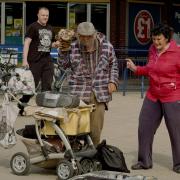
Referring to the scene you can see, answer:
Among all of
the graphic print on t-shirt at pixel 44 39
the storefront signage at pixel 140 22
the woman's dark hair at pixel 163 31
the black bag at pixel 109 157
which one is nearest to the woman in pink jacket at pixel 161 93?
the woman's dark hair at pixel 163 31

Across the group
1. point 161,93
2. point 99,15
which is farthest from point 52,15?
point 161,93

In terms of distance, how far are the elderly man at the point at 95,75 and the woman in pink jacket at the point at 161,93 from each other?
0.98 ft

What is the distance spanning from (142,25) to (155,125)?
45.6 feet

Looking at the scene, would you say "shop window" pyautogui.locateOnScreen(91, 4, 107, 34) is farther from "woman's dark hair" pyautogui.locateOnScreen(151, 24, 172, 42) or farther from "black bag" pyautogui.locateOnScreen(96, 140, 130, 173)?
"black bag" pyautogui.locateOnScreen(96, 140, 130, 173)

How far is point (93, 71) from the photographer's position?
7348 mm

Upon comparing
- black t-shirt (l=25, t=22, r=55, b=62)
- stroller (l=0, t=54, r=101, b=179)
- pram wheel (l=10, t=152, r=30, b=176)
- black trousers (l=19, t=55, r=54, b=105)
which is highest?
black t-shirt (l=25, t=22, r=55, b=62)

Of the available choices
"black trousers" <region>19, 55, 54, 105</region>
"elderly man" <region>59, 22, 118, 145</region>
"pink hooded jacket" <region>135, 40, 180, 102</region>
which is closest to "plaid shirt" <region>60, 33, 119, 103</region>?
"elderly man" <region>59, 22, 118, 145</region>

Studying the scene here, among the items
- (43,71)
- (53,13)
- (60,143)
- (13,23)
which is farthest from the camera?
(53,13)

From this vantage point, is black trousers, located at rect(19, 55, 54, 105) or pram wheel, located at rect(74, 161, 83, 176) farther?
black trousers, located at rect(19, 55, 54, 105)

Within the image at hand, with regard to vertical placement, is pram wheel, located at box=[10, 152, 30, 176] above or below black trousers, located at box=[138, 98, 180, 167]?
below

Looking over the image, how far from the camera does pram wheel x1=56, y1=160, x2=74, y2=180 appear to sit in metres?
6.67

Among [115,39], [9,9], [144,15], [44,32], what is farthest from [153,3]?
[44,32]

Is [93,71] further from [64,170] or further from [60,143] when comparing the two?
[64,170]

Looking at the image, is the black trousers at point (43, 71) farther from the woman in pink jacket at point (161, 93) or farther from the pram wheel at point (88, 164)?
the pram wheel at point (88, 164)
